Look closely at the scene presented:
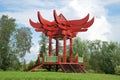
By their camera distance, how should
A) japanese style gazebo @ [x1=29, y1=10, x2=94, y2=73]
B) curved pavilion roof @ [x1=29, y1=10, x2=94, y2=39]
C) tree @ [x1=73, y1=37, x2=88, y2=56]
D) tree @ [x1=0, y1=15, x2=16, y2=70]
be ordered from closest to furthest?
japanese style gazebo @ [x1=29, y1=10, x2=94, y2=73] < curved pavilion roof @ [x1=29, y1=10, x2=94, y2=39] < tree @ [x1=0, y1=15, x2=16, y2=70] < tree @ [x1=73, y1=37, x2=88, y2=56]

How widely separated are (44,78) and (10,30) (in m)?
21.4

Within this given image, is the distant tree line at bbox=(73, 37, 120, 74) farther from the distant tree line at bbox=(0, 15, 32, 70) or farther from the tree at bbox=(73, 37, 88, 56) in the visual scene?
the distant tree line at bbox=(0, 15, 32, 70)

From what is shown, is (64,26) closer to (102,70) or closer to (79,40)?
(102,70)

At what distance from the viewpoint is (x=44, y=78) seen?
58.0ft

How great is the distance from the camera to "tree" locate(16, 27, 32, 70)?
134 ft

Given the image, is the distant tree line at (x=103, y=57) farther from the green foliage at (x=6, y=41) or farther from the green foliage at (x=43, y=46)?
the green foliage at (x=6, y=41)

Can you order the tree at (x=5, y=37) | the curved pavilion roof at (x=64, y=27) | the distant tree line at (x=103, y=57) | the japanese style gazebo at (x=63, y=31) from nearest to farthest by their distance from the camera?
the japanese style gazebo at (x=63, y=31) → the curved pavilion roof at (x=64, y=27) → the distant tree line at (x=103, y=57) → the tree at (x=5, y=37)

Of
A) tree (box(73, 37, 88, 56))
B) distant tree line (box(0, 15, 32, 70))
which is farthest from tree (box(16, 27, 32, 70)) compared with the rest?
tree (box(73, 37, 88, 56))

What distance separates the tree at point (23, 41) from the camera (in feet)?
134

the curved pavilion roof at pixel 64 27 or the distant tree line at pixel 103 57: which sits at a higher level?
the curved pavilion roof at pixel 64 27

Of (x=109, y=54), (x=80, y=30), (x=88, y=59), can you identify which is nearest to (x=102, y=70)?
(x=109, y=54)

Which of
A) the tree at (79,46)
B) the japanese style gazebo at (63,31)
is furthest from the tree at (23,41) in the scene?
the japanese style gazebo at (63,31)

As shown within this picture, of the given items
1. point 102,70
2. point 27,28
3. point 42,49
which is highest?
point 27,28

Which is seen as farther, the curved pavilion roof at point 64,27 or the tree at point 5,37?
the tree at point 5,37
